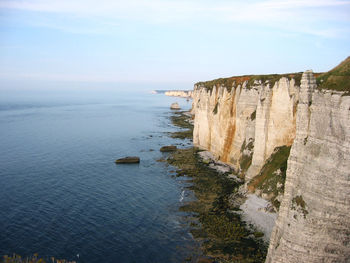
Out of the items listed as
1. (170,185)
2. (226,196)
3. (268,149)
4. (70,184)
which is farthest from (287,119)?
(70,184)

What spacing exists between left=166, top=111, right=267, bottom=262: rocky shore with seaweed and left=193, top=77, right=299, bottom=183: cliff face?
3.92m

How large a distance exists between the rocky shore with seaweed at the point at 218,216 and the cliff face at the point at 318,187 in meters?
6.68

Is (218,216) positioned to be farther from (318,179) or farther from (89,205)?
(318,179)

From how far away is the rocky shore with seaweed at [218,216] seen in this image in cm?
2516

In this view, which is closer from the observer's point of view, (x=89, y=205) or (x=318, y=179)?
(x=318, y=179)

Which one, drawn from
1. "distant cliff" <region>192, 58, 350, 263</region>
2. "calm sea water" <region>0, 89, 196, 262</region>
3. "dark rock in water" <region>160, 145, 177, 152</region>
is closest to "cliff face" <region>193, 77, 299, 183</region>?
"dark rock in water" <region>160, 145, 177, 152</region>

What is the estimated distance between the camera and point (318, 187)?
17078mm

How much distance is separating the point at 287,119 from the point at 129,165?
30.5 metres

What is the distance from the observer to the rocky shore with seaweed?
82.5ft

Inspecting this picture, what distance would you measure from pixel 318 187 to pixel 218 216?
16.8 m

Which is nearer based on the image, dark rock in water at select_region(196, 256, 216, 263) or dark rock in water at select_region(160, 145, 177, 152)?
dark rock in water at select_region(196, 256, 216, 263)

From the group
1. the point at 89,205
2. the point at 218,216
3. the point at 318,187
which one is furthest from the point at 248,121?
the point at 318,187

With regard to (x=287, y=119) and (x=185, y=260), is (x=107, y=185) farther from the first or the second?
(x=287, y=119)

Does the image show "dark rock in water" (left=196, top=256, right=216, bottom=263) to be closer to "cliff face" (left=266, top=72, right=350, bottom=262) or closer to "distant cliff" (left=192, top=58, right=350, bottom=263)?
"distant cliff" (left=192, top=58, right=350, bottom=263)
